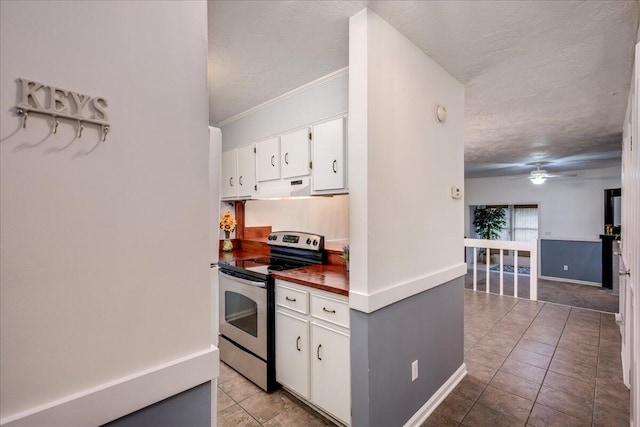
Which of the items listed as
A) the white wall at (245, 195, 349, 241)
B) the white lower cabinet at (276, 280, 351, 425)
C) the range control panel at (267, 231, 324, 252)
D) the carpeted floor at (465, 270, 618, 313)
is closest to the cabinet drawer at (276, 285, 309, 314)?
the white lower cabinet at (276, 280, 351, 425)

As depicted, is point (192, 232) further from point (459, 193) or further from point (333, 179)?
point (459, 193)

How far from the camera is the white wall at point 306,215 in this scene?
2.80 m

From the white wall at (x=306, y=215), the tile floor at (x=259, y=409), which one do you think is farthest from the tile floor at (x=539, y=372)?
the white wall at (x=306, y=215)

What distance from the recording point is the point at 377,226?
1.60 m

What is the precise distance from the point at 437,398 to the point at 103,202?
2308 mm

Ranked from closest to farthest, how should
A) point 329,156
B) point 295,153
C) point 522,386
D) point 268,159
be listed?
1. point 329,156
2. point 522,386
3. point 295,153
4. point 268,159

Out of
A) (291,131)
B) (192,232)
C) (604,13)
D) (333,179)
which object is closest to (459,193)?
(333,179)

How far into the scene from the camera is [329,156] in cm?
218

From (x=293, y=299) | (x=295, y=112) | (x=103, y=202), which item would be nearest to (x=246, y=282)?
(x=293, y=299)

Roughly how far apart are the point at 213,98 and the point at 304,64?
105 cm

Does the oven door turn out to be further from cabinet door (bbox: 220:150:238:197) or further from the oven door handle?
cabinet door (bbox: 220:150:238:197)

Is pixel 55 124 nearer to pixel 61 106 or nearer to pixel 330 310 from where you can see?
pixel 61 106

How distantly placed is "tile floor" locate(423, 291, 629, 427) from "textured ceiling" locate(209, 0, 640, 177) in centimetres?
231

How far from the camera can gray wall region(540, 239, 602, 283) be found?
274 inches
